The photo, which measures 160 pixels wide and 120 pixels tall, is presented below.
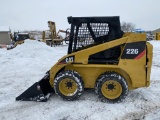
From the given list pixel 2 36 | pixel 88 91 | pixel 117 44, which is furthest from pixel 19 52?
pixel 2 36

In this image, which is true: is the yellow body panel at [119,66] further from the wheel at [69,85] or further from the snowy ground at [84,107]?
the snowy ground at [84,107]

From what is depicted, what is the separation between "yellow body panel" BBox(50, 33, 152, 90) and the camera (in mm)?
5008

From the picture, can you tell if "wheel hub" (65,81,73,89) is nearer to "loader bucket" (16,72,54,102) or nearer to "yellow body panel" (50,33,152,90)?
"yellow body panel" (50,33,152,90)

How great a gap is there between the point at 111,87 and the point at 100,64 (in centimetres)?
60

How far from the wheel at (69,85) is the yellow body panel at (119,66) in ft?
0.63

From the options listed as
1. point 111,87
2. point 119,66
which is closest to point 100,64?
point 119,66

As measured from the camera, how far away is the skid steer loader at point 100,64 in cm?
502

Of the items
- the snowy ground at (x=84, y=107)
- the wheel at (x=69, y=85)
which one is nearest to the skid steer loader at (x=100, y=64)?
the wheel at (x=69, y=85)

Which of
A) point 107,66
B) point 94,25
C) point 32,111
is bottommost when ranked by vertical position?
point 32,111

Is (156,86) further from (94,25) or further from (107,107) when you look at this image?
(94,25)

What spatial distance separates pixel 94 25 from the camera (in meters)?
5.41

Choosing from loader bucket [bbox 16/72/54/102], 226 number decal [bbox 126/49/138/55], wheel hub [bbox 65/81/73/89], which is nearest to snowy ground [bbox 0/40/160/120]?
loader bucket [bbox 16/72/54/102]

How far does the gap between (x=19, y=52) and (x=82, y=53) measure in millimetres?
10072

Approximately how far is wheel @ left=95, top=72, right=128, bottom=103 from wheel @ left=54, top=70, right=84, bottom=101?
0.43 meters
